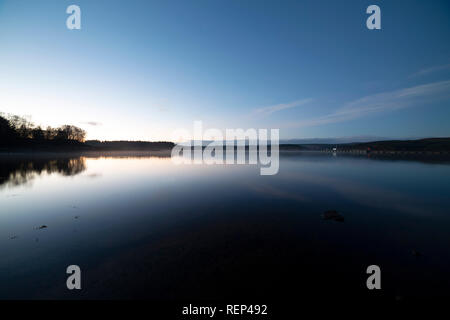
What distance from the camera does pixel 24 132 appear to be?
290ft

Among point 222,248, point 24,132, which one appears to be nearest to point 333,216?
point 222,248

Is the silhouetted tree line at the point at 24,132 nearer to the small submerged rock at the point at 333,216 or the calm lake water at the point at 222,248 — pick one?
the calm lake water at the point at 222,248

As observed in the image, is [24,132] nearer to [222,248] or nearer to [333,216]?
[222,248]

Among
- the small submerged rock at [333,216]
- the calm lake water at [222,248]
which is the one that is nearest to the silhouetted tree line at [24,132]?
the calm lake water at [222,248]

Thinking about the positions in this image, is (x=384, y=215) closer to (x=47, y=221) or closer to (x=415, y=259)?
(x=415, y=259)

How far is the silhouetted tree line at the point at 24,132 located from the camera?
77.4 m

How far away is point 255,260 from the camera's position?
563 centimetres

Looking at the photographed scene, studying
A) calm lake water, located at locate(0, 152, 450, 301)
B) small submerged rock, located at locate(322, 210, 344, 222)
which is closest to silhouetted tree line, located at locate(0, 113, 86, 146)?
calm lake water, located at locate(0, 152, 450, 301)

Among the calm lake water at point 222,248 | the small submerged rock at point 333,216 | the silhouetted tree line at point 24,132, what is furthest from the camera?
the silhouetted tree line at point 24,132

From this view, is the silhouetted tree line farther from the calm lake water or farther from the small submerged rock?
the small submerged rock
